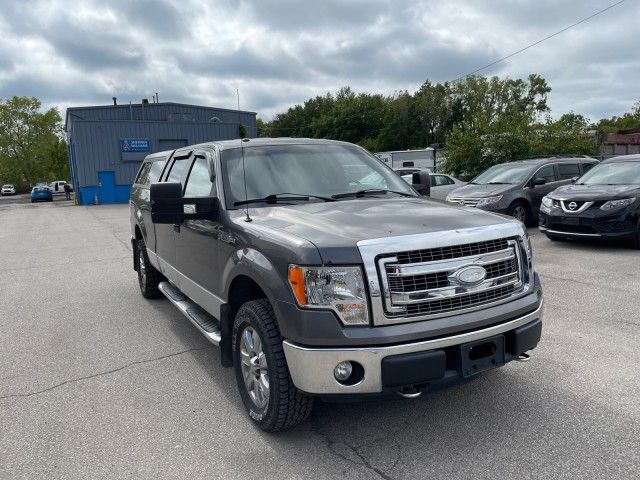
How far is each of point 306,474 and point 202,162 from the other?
2.83 metres

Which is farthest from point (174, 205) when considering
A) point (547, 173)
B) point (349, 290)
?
point (547, 173)

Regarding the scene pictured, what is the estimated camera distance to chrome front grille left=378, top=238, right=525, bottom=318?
2775 millimetres

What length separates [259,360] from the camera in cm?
322

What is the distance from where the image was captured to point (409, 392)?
9.23 feet

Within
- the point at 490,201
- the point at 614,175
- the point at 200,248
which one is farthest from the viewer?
the point at 490,201

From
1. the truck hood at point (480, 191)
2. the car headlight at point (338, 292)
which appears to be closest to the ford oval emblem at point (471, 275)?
the car headlight at point (338, 292)

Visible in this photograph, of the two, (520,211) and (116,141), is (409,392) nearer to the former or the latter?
(520,211)

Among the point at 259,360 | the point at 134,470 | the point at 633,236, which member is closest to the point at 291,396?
the point at 259,360

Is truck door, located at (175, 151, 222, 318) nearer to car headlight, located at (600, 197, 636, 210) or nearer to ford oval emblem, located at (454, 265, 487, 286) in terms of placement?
ford oval emblem, located at (454, 265, 487, 286)

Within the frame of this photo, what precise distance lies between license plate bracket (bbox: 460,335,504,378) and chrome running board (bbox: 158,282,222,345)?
180 cm

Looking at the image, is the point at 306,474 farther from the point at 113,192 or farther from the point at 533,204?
the point at 113,192

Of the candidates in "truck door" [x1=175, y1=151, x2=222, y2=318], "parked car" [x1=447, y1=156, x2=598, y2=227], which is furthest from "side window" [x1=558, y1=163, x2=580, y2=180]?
"truck door" [x1=175, y1=151, x2=222, y2=318]

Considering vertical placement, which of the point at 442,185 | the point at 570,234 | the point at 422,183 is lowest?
the point at 570,234

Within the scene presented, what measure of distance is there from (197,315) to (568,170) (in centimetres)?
1144
